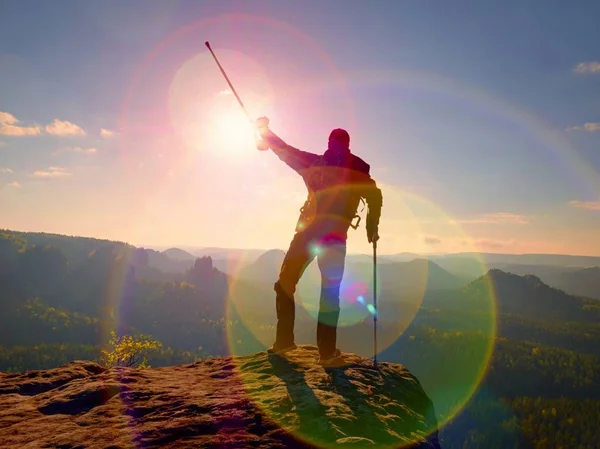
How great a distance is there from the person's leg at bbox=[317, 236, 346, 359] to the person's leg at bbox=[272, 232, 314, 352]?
0.47 meters

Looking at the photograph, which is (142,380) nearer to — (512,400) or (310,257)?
(310,257)

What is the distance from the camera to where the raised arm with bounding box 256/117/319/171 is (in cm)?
1006

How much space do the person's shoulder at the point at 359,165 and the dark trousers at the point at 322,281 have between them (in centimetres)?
180

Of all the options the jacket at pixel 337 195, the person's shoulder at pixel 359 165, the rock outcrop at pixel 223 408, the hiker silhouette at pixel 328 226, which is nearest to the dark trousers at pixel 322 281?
the hiker silhouette at pixel 328 226

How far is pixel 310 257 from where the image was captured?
9.36 meters

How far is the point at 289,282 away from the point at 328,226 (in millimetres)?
1711

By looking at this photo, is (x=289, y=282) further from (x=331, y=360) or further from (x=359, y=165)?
(x=359, y=165)

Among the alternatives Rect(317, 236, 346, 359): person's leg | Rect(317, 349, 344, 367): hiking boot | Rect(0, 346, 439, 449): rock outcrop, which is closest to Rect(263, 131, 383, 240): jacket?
Rect(317, 236, 346, 359): person's leg

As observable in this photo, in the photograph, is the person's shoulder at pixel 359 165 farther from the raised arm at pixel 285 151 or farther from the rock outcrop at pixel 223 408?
the rock outcrop at pixel 223 408

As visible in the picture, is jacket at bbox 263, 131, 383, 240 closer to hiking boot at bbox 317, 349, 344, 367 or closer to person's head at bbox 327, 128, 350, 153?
person's head at bbox 327, 128, 350, 153

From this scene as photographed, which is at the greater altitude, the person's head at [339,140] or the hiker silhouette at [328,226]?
the person's head at [339,140]

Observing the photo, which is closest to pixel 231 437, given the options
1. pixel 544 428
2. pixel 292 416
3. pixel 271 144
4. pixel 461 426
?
pixel 292 416

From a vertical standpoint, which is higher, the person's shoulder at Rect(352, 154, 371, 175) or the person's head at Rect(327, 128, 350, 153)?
the person's head at Rect(327, 128, 350, 153)

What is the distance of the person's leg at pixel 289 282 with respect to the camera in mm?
9367
